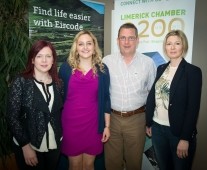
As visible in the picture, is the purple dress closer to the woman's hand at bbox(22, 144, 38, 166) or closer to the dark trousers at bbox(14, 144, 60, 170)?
the dark trousers at bbox(14, 144, 60, 170)

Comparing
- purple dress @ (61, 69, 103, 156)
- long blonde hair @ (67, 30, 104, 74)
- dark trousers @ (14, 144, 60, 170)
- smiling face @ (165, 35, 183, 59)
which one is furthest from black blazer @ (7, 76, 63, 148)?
smiling face @ (165, 35, 183, 59)

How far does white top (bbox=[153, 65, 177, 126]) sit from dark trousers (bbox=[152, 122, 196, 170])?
0.23 feet

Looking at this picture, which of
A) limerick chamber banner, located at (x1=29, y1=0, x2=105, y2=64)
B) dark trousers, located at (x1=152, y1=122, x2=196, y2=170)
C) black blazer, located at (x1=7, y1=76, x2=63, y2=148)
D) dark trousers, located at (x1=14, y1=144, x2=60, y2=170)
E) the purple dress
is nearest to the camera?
black blazer, located at (x1=7, y1=76, x2=63, y2=148)

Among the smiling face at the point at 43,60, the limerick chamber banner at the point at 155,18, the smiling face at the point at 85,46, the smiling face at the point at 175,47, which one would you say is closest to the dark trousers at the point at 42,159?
the smiling face at the point at 43,60

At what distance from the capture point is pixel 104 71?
2.32m

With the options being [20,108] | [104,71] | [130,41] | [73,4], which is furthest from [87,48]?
[73,4]

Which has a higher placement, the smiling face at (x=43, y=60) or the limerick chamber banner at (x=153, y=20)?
the limerick chamber banner at (x=153, y=20)

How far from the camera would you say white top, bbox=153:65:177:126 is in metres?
2.10

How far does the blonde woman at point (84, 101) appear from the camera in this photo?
2.20 metres

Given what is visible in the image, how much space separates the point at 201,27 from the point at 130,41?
770mm

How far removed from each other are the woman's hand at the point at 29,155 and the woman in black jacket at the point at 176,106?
3.48ft

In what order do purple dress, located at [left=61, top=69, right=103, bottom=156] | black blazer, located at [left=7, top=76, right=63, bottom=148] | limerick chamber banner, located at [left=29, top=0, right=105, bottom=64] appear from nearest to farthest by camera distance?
black blazer, located at [left=7, top=76, right=63, bottom=148] < purple dress, located at [left=61, top=69, right=103, bottom=156] < limerick chamber banner, located at [left=29, top=0, right=105, bottom=64]

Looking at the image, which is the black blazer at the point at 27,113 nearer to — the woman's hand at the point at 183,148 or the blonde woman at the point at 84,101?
the blonde woman at the point at 84,101

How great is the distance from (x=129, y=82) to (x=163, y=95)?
44 centimetres
